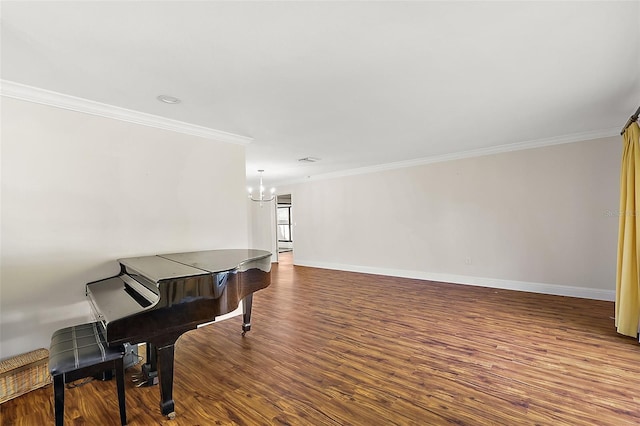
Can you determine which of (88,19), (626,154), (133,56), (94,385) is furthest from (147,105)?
(626,154)

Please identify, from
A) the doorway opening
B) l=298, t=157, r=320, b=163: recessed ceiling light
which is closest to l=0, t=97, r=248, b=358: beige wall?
l=298, t=157, r=320, b=163: recessed ceiling light

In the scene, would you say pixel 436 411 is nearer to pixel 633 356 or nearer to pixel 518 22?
pixel 633 356

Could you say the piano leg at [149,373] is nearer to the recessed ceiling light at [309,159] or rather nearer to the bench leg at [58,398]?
the bench leg at [58,398]

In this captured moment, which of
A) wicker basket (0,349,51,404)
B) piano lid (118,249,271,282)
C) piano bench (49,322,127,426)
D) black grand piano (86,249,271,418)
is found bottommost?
wicker basket (0,349,51,404)

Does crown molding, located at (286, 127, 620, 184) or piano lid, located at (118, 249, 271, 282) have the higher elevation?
crown molding, located at (286, 127, 620, 184)

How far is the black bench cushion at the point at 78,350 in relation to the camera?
1.66 m

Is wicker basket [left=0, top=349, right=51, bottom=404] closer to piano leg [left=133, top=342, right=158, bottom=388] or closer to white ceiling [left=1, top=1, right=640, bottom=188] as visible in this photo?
piano leg [left=133, top=342, right=158, bottom=388]

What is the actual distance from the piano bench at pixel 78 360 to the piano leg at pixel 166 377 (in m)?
0.22

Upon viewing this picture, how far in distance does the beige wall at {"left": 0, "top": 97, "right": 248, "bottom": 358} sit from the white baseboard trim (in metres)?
4.15

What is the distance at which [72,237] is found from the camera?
2.63 m

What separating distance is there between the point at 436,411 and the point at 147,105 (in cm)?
352

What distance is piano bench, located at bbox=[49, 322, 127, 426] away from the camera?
5.37 ft

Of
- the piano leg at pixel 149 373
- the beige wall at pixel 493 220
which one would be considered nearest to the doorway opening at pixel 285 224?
the beige wall at pixel 493 220

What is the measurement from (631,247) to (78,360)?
4827 millimetres
